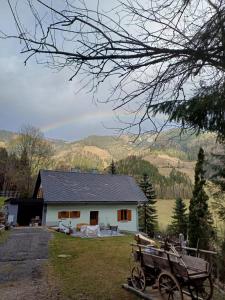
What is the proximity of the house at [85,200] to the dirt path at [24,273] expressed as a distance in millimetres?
11670

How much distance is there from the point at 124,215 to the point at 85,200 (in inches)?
194

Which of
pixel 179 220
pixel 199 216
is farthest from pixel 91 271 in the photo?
pixel 179 220

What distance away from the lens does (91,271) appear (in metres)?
Answer: 10.3

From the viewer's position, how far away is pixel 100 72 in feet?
11.1

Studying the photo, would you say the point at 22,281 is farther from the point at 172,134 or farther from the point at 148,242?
the point at 172,134

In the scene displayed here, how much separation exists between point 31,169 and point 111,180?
15.2m

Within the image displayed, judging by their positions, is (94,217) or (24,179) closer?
(94,217)

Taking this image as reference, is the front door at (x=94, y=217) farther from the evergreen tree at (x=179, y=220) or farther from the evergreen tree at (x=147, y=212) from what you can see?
the evergreen tree at (x=179, y=220)

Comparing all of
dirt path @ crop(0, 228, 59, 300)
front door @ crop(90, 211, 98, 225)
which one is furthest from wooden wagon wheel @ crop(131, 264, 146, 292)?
front door @ crop(90, 211, 98, 225)

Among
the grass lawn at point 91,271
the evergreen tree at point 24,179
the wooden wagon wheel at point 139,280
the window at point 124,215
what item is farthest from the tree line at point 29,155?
the wooden wagon wheel at point 139,280

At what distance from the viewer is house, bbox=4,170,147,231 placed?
2816 centimetres

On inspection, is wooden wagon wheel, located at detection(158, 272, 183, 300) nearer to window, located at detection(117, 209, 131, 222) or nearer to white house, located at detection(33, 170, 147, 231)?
white house, located at detection(33, 170, 147, 231)

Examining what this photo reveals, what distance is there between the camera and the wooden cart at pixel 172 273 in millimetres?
6102

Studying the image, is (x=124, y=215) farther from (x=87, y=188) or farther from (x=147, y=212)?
(x=147, y=212)
